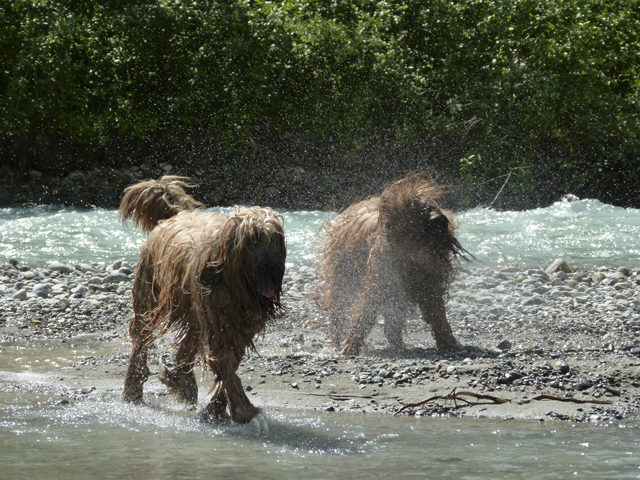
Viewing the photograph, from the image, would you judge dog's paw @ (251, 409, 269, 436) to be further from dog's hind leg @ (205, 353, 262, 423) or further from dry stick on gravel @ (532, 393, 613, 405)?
dry stick on gravel @ (532, 393, 613, 405)

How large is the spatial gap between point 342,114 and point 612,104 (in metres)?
7.34

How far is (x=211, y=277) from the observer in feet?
14.4

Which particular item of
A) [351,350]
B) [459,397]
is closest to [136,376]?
[351,350]

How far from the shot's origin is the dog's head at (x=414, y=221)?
21.1ft

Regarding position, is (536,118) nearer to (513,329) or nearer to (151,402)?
(513,329)

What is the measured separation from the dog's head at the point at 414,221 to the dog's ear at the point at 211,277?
7.95 ft

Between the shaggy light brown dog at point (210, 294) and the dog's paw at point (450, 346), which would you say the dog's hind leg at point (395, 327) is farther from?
the shaggy light brown dog at point (210, 294)

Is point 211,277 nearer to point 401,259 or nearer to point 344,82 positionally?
point 401,259

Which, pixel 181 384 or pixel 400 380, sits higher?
pixel 400 380

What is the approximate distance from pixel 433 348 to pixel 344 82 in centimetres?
1594

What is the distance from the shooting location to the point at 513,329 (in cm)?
756

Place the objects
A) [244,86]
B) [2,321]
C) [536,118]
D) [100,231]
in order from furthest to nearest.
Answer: [244,86] < [536,118] < [100,231] < [2,321]

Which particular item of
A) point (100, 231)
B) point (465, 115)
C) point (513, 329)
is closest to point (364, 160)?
point (465, 115)

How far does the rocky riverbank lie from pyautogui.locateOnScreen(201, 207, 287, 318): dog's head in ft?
1.51
